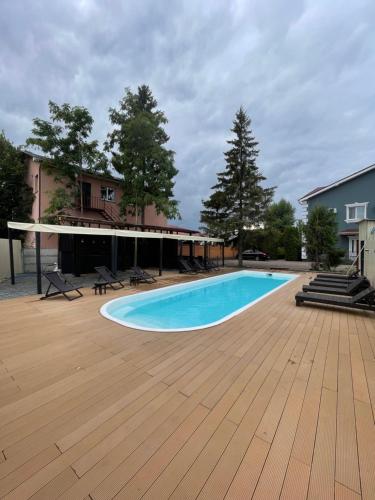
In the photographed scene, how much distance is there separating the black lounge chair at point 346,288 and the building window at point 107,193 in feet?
51.2

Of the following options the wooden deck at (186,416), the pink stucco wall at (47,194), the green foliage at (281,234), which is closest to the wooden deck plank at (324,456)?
the wooden deck at (186,416)

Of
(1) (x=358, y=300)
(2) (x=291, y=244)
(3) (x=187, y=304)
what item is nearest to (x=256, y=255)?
(2) (x=291, y=244)

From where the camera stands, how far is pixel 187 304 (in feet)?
25.7

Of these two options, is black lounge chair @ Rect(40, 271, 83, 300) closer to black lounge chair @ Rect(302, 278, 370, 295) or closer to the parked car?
black lounge chair @ Rect(302, 278, 370, 295)

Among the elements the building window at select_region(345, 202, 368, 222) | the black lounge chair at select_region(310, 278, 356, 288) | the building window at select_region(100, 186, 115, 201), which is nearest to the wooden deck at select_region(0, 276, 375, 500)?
the black lounge chair at select_region(310, 278, 356, 288)

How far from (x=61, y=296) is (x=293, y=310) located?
6.40 meters

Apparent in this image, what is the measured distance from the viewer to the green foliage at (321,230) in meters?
14.2

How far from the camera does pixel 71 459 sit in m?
1.62

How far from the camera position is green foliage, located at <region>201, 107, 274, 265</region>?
52.5ft

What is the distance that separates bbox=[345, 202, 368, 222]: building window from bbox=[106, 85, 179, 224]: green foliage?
14148mm

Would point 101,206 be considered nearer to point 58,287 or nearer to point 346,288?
point 58,287

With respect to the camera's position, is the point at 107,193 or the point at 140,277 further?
the point at 107,193

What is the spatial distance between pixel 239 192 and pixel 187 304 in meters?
10.9

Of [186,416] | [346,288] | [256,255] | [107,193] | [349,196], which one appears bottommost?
[186,416]
